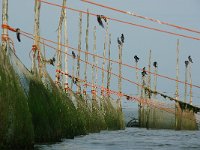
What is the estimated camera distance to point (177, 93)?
4347 cm

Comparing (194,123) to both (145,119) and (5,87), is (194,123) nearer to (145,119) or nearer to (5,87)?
(145,119)

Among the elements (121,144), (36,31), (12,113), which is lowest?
(121,144)

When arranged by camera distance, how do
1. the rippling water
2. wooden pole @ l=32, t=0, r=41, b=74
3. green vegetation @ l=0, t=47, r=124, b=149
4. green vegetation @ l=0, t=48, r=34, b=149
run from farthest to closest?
wooden pole @ l=32, t=0, r=41, b=74 < the rippling water < green vegetation @ l=0, t=47, r=124, b=149 < green vegetation @ l=0, t=48, r=34, b=149

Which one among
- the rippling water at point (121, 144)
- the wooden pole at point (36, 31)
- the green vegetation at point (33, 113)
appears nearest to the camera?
the green vegetation at point (33, 113)

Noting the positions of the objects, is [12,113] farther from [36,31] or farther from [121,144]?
[121,144]

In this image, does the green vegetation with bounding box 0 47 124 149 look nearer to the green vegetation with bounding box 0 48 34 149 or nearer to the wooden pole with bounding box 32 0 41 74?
the green vegetation with bounding box 0 48 34 149

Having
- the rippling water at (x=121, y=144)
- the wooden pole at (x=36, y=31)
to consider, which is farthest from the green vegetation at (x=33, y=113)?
the wooden pole at (x=36, y=31)

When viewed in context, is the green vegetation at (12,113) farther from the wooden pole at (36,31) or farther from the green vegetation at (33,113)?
the wooden pole at (36,31)

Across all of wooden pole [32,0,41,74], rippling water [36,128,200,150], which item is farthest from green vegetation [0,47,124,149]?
wooden pole [32,0,41,74]

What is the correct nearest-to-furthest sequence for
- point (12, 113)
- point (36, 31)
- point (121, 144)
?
point (12, 113) → point (121, 144) → point (36, 31)

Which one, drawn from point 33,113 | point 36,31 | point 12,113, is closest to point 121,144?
point 33,113

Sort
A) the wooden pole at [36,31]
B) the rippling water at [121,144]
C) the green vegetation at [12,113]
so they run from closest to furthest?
the green vegetation at [12,113] → the rippling water at [121,144] → the wooden pole at [36,31]

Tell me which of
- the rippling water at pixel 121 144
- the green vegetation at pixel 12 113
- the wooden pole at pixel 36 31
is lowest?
the rippling water at pixel 121 144

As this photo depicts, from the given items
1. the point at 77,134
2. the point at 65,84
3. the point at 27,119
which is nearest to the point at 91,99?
the point at 65,84
